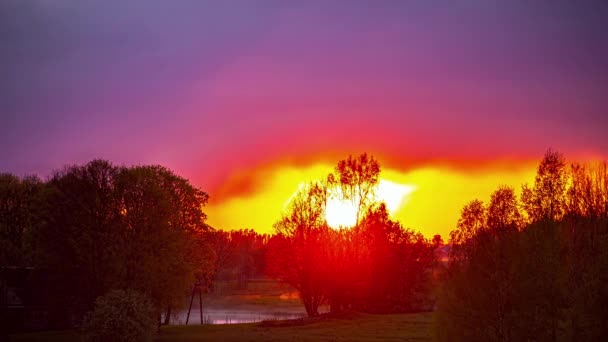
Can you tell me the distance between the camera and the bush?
156 ft

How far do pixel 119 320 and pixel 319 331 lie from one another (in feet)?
65.1

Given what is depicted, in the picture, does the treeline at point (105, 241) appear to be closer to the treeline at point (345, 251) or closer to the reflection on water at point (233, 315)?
the treeline at point (345, 251)

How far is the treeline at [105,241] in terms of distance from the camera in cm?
5828

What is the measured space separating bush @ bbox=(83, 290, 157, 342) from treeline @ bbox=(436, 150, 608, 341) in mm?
28180

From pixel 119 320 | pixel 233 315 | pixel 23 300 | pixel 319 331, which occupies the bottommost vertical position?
pixel 233 315

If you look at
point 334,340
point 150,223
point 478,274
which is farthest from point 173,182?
point 478,274

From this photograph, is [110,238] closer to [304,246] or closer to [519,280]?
[304,246]

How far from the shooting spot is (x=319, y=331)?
187 ft

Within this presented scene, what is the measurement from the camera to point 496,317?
28375 mm

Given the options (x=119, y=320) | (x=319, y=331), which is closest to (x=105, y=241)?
(x=119, y=320)

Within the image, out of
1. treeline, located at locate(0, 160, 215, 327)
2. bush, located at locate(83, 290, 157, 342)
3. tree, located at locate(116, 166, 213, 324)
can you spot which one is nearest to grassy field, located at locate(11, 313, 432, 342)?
treeline, located at locate(0, 160, 215, 327)

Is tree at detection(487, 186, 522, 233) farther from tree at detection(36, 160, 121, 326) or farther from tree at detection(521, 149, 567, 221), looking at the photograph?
tree at detection(36, 160, 121, 326)

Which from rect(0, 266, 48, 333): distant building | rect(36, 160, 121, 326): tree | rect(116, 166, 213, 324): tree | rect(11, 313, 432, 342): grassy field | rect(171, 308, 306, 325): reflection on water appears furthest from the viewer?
rect(171, 308, 306, 325): reflection on water

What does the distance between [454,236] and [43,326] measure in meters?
54.4
